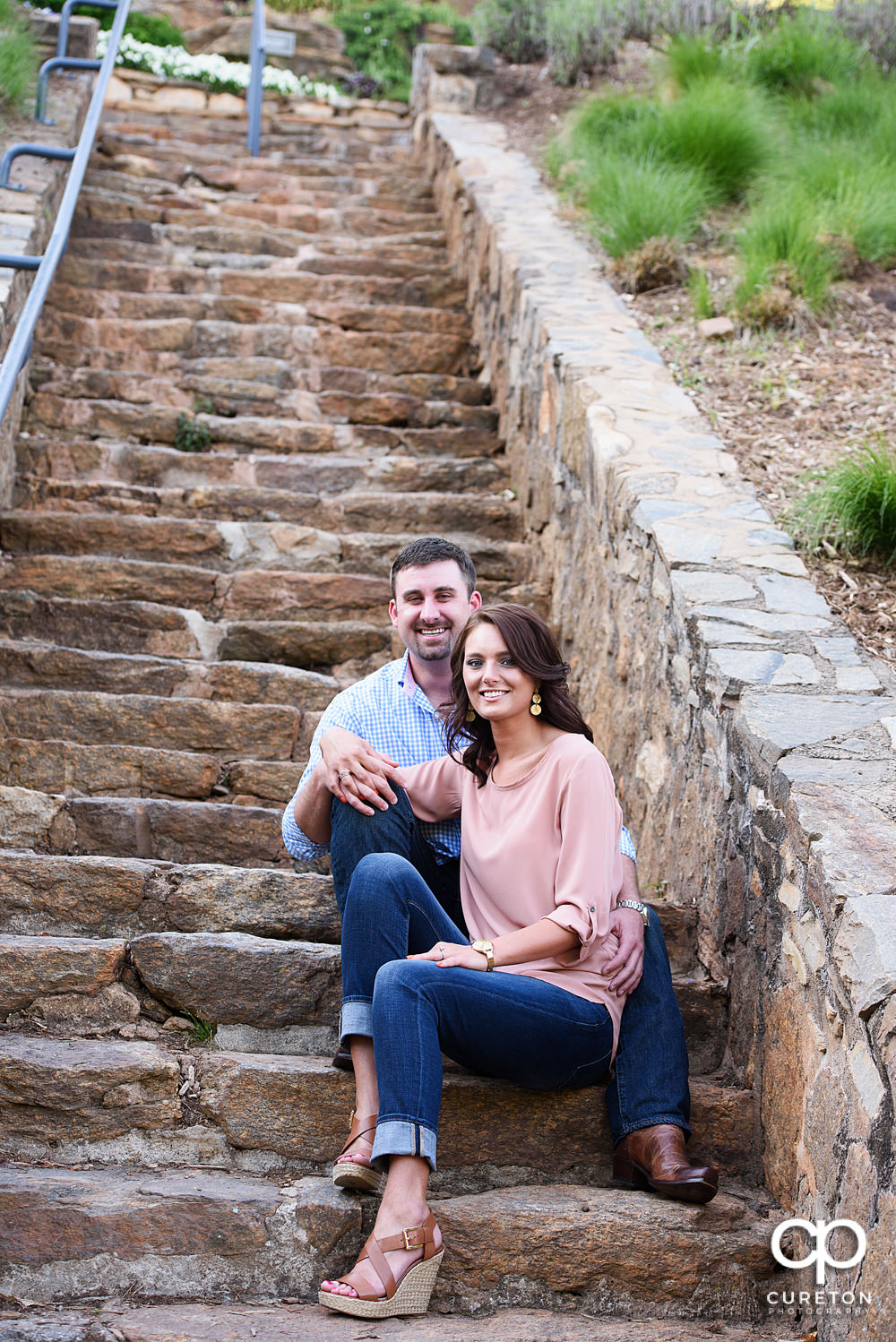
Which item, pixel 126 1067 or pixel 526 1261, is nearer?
pixel 526 1261

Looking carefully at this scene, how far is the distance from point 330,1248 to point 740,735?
1.07m

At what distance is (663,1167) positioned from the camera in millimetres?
1821

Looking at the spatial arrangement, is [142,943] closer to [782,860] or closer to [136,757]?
[136,757]

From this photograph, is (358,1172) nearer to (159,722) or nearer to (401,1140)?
(401,1140)

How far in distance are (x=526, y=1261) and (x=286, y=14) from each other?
1103 cm

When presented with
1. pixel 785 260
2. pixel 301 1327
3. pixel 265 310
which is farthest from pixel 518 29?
pixel 301 1327

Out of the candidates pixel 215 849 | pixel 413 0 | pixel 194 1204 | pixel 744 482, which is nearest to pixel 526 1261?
pixel 194 1204

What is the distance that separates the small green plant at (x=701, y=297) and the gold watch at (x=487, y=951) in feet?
9.79

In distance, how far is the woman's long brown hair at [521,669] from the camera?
6.72 ft

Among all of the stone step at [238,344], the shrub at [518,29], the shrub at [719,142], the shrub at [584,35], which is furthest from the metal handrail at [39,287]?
the shrub at [518,29]

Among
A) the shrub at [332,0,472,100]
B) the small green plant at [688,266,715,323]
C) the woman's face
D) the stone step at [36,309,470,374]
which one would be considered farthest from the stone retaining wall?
the shrub at [332,0,472,100]

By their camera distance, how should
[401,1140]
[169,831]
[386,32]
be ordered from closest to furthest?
[401,1140], [169,831], [386,32]

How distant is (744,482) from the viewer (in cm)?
310

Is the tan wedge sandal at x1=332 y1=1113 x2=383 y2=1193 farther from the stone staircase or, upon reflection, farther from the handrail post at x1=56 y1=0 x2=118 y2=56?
the handrail post at x1=56 y1=0 x2=118 y2=56
